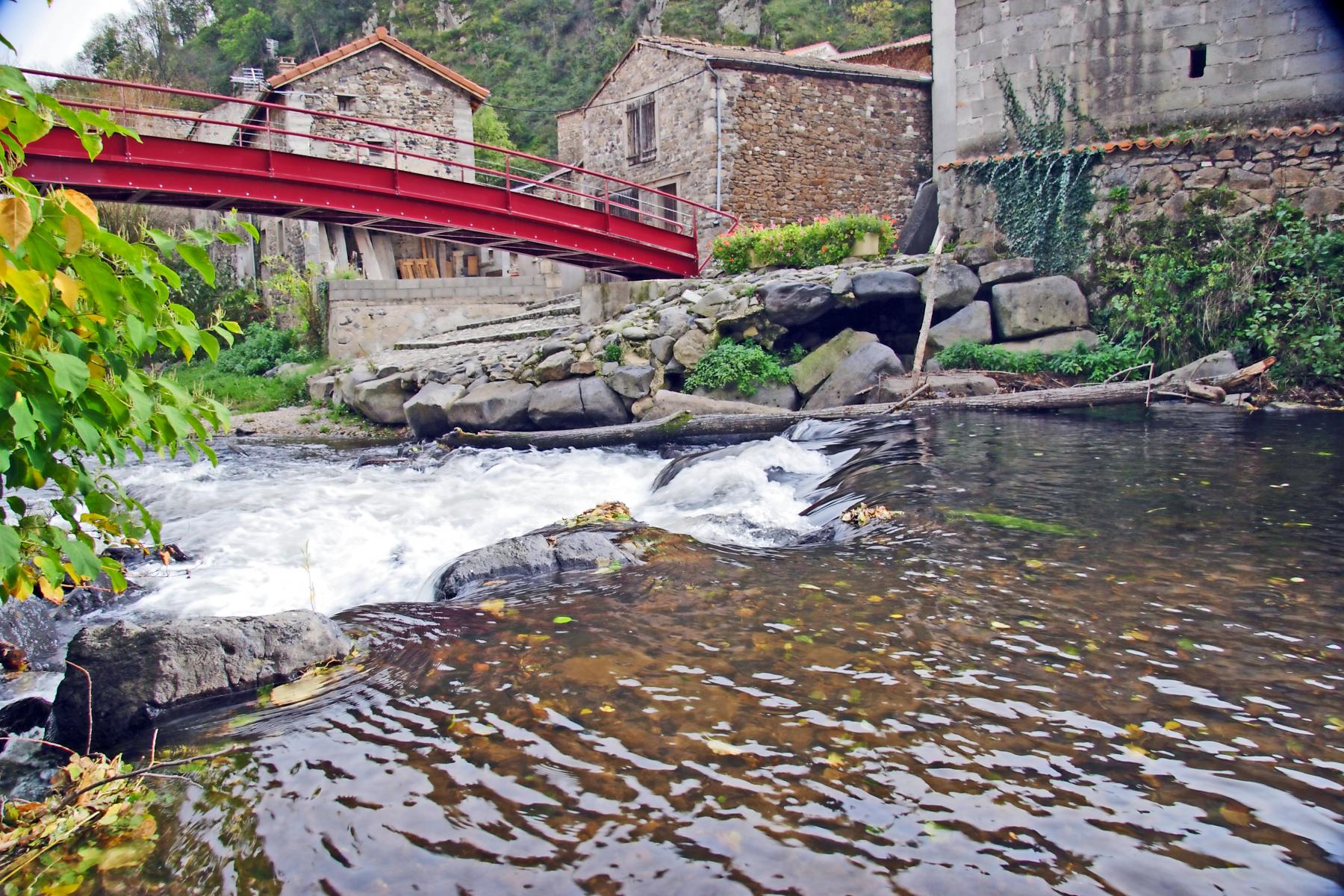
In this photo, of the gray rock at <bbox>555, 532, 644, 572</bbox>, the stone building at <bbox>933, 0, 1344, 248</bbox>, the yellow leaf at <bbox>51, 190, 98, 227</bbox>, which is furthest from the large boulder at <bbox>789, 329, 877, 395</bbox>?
the yellow leaf at <bbox>51, 190, 98, 227</bbox>

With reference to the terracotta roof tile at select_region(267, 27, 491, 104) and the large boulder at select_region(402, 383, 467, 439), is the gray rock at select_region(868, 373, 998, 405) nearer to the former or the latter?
the large boulder at select_region(402, 383, 467, 439)

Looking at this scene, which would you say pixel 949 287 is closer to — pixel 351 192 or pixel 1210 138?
pixel 1210 138

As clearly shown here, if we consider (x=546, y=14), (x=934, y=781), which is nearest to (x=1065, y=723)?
(x=934, y=781)

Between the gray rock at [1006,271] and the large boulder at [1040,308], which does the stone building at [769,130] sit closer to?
the gray rock at [1006,271]

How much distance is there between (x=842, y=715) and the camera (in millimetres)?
3672

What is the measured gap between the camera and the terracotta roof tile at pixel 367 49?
963 inches

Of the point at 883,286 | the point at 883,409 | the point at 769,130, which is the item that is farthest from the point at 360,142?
the point at 883,409

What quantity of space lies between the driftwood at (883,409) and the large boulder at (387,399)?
11.6 ft

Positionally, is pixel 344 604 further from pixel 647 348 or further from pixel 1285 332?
pixel 1285 332

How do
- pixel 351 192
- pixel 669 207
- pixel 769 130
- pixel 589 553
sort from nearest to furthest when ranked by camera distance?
pixel 589 553
pixel 351 192
pixel 769 130
pixel 669 207

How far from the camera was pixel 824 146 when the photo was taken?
2348 cm

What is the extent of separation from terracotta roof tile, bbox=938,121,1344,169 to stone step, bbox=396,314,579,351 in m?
8.50

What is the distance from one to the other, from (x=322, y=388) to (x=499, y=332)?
3.73m

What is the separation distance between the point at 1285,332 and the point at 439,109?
23.2 metres
